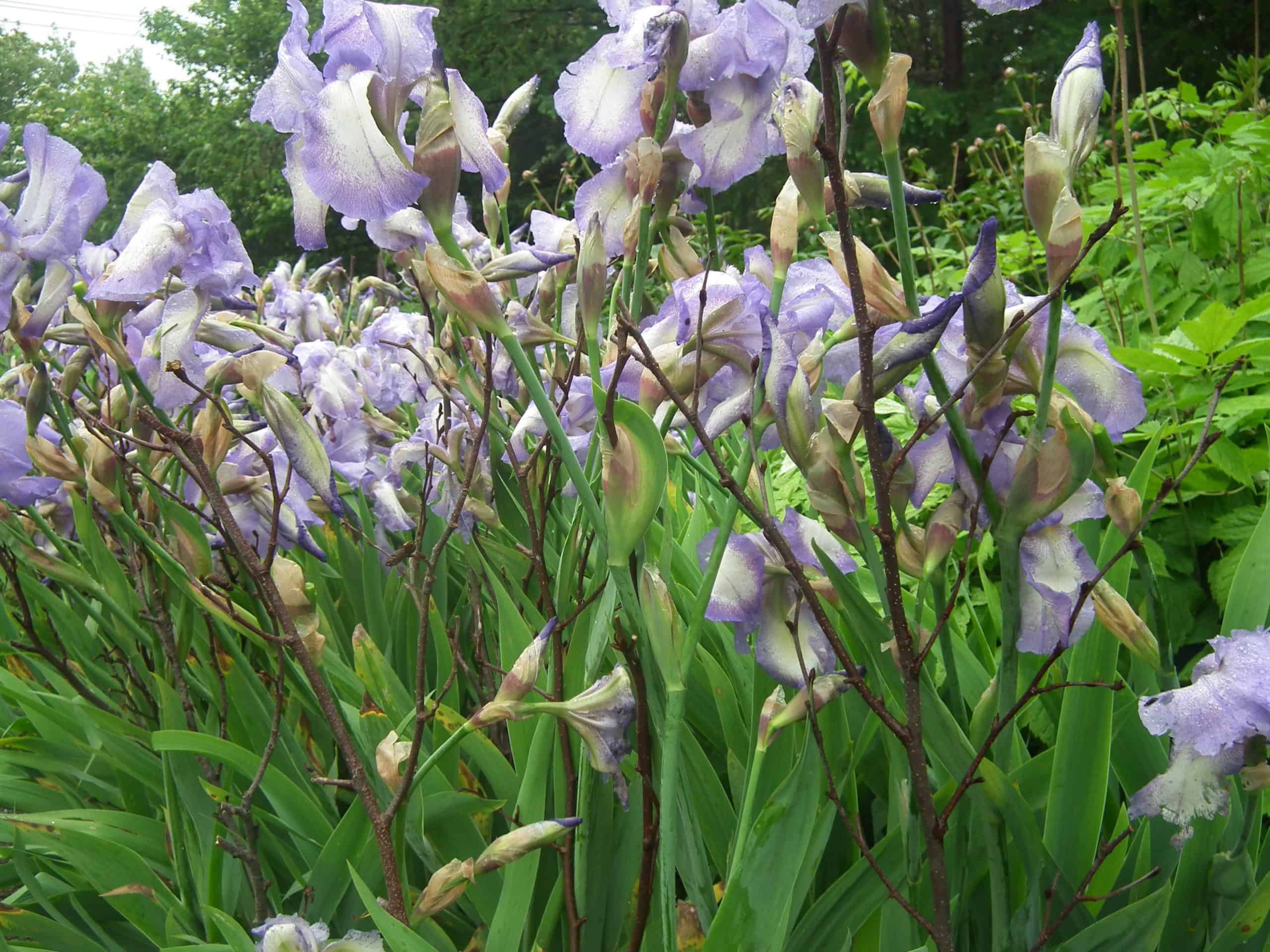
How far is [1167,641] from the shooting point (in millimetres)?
927

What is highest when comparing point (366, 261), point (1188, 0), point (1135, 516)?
point (1135, 516)

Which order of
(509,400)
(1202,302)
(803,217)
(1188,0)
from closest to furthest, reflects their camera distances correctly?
1. (803,217)
2. (509,400)
3. (1202,302)
4. (1188,0)

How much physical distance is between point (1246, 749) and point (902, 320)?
377mm

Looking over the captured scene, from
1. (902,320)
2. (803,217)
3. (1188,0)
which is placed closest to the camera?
(902,320)

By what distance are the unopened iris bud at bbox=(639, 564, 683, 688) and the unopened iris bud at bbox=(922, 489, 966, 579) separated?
0.61ft

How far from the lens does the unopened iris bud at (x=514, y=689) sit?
71 centimetres

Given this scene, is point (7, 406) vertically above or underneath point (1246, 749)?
above

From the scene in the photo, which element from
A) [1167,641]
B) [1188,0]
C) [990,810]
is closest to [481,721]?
[990,810]

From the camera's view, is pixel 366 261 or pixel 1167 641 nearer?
pixel 1167 641

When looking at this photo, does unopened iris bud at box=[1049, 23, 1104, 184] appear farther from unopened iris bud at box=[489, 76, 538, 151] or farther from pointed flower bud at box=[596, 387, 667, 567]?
unopened iris bud at box=[489, 76, 538, 151]

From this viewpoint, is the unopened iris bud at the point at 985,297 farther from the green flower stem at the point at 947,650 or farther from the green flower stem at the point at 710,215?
the green flower stem at the point at 710,215

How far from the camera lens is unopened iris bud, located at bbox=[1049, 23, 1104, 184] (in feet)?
2.01

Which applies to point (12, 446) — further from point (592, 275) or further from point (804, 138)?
point (804, 138)

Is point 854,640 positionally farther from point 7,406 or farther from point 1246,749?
point 7,406
